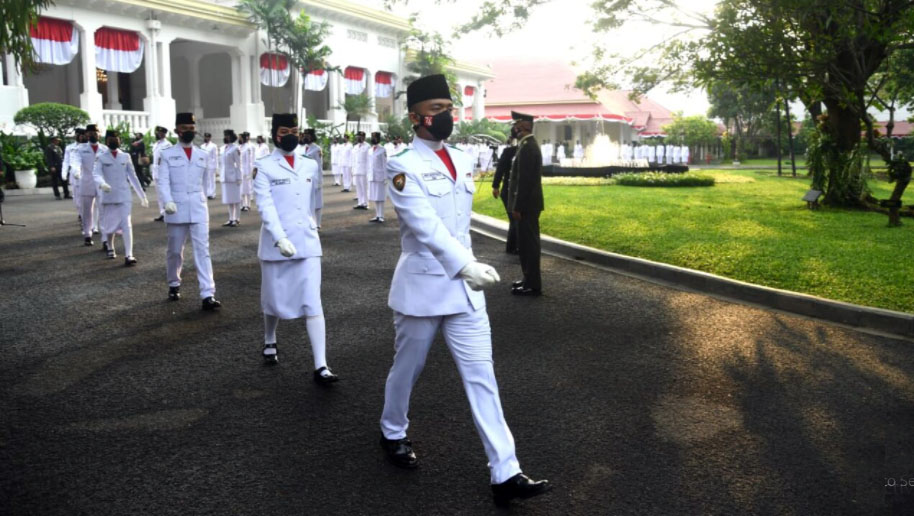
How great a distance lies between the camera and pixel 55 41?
88.4 ft

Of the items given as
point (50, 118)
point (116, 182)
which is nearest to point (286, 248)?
point (116, 182)

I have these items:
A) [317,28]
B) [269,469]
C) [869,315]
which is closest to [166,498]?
[269,469]

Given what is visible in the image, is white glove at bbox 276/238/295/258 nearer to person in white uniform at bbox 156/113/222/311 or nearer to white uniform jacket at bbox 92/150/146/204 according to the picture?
person in white uniform at bbox 156/113/222/311

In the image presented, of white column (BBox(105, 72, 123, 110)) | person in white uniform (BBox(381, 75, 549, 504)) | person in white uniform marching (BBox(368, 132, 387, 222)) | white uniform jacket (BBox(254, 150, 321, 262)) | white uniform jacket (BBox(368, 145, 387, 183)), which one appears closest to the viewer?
person in white uniform (BBox(381, 75, 549, 504))

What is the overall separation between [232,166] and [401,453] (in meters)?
13.4

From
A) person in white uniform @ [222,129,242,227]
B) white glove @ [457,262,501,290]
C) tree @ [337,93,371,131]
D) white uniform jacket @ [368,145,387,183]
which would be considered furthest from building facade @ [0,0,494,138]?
white glove @ [457,262,501,290]

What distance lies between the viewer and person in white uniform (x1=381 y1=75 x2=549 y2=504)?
11.6 ft

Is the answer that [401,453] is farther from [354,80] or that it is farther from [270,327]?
[354,80]

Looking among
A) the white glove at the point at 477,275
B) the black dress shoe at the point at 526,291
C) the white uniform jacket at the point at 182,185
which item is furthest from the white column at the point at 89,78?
the white glove at the point at 477,275

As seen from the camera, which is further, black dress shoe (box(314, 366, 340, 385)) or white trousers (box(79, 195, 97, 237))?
white trousers (box(79, 195, 97, 237))

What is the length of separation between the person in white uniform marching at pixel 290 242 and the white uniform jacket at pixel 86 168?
23.8ft

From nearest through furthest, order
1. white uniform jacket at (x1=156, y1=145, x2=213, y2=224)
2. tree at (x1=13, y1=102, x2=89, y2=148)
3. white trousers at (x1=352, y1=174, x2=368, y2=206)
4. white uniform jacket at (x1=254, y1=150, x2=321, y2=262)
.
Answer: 1. white uniform jacket at (x1=254, y1=150, x2=321, y2=262)
2. white uniform jacket at (x1=156, y1=145, x2=213, y2=224)
3. white trousers at (x1=352, y1=174, x2=368, y2=206)
4. tree at (x1=13, y1=102, x2=89, y2=148)

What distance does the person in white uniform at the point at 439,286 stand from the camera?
3.53m

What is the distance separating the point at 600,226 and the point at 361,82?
101 feet
